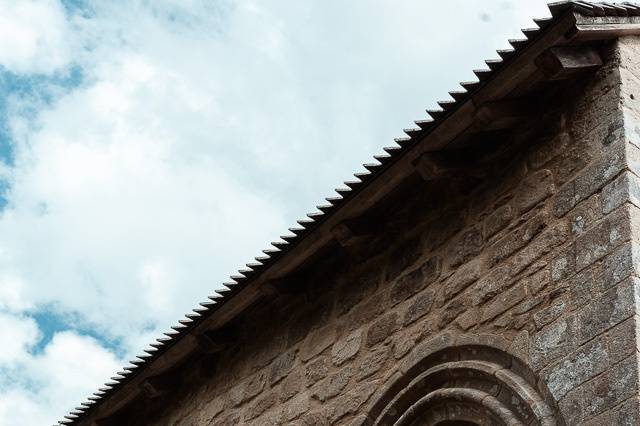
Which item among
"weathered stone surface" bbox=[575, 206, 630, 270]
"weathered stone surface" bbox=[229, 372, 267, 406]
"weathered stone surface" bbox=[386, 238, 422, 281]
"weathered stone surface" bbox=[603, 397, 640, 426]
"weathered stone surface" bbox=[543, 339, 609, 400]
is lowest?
"weathered stone surface" bbox=[603, 397, 640, 426]

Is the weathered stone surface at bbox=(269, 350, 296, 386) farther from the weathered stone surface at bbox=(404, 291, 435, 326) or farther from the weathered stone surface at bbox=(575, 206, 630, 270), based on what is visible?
the weathered stone surface at bbox=(575, 206, 630, 270)

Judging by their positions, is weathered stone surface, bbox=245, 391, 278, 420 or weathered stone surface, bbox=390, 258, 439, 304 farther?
weathered stone surface, bbox=245, 391, 278, 420

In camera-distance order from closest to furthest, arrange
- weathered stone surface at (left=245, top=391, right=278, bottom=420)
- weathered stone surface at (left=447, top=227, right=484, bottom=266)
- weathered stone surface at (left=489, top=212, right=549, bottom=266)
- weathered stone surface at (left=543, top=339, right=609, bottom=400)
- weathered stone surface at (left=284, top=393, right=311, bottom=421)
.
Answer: weathered stone surface at (left=543, top=339, right=609, bottom=400), weathered stone surface at (left=489, top=212, right=549, bottom=266), weathered stone surface at (left=447, top=227, right=484, bottom=266), weathered stone surface at (left=284, top=393, right=311, bottom=421), weathered stone surface at (left=245, top=391, right=278, bottom=420)

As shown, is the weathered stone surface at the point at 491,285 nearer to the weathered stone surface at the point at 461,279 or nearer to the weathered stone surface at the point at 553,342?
the weathered stone surface at the point at 461,279

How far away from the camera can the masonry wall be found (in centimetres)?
482

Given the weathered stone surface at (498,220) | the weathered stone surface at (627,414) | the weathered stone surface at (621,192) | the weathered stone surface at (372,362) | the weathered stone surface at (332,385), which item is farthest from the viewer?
the weathered stone surface at (332,385)

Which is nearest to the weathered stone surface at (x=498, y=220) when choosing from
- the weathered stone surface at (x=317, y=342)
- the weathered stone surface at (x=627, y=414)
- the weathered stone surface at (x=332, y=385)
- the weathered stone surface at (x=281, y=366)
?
the weathered stone surface at (x=332, y=385)

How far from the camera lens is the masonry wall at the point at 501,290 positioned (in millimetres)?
4824

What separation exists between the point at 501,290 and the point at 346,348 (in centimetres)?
129

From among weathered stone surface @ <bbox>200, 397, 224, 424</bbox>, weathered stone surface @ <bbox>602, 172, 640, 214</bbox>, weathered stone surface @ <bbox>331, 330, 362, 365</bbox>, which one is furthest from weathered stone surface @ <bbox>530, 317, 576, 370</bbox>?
weathered stone surface @ <bbox>200, 397, 224, 424</bbox>

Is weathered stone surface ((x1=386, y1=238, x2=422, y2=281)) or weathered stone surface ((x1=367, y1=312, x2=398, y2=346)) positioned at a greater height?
weathered stone surface ((x1=386, y1=238, x2=422, y2=281))

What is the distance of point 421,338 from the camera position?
19.2ft

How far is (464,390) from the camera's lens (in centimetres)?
535

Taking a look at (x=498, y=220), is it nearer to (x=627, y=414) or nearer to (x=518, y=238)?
(x=518, y=238)
